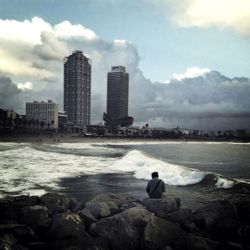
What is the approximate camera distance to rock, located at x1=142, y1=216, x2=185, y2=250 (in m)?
8.38

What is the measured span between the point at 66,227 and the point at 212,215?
14.0 feet

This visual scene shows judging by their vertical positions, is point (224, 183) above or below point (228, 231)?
below

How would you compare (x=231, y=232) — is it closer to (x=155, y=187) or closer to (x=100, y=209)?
(x=155, y=187)

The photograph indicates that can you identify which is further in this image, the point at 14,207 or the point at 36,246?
the point at 14,207

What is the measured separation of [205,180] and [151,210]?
1483 cm

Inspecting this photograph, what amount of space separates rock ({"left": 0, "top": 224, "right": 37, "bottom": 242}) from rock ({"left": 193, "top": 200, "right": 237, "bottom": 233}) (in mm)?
4715

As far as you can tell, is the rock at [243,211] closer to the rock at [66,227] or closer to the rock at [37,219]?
the rock at [66,227]

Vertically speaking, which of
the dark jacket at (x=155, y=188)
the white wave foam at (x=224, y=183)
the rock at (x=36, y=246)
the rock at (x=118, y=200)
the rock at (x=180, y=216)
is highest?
the dark jacket at (x=155, y=188)

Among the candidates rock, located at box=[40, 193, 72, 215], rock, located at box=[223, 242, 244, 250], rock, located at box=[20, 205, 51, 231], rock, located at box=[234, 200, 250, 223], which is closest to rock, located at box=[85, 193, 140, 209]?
rock, located at box=[40, 193, 72, 215]

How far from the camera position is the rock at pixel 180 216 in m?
10.1

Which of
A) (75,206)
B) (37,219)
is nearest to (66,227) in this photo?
(37,219)

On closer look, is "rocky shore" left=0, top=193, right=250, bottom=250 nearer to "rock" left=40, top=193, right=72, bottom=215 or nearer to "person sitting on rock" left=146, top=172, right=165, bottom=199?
"rock" left=40, top=193, right=72, bottom=215

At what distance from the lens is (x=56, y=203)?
11570mm

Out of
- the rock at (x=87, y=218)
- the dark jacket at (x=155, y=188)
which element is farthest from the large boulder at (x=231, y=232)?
the rock at (x=87, y=218)
